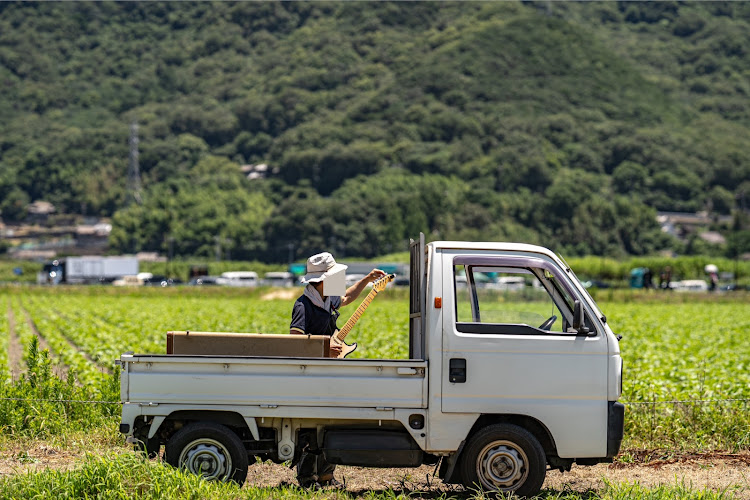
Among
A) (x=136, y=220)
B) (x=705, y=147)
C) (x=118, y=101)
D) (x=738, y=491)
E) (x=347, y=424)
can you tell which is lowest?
(x=738, y=491)

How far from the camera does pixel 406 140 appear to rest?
15338 cm

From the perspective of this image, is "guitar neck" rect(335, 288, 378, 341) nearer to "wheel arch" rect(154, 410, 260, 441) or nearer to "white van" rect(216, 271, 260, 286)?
"wheel arch" rect(154, 410, 260, 441)

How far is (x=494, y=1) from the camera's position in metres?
198

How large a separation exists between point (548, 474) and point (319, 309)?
8.91ft

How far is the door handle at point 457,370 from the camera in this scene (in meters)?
7.86

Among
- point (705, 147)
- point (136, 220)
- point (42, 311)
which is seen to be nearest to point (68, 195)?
point (136, 220)

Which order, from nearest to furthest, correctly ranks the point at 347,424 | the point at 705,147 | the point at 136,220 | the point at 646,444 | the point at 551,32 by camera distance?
the point at 347,424
the point at 646,444
the point at 136,220
the point at 705,147
the point at 551,32

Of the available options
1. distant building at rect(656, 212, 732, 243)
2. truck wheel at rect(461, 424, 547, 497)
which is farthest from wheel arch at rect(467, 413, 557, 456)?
distant building at rect(656, 212, 732, 243)

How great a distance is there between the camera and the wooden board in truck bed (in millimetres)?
8070

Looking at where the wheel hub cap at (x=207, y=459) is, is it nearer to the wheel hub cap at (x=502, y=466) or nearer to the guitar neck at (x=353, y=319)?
the guitar neck at (x=353, y=319)

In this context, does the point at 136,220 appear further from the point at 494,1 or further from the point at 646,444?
the point at 646,444

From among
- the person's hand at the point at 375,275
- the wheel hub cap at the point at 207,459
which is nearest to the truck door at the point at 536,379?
the person's hand at the point at 375,275

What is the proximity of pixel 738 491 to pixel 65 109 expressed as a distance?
199387 mm

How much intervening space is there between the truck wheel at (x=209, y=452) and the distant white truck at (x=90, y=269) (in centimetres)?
9415
